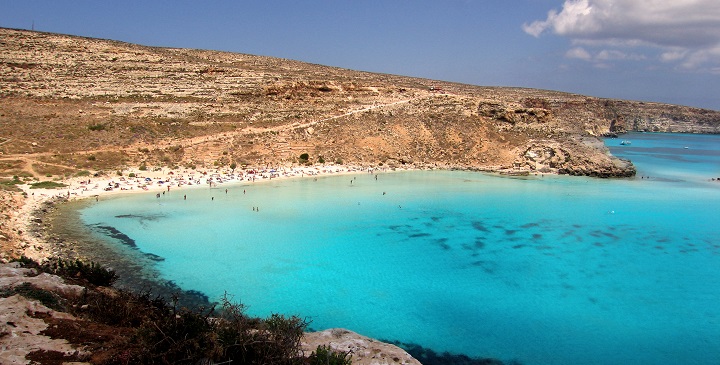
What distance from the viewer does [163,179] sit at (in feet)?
97.4

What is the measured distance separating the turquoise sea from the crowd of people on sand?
4.50 feet

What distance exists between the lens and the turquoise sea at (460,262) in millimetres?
11977

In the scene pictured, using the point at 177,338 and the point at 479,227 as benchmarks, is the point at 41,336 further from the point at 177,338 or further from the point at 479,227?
the point at 479,227

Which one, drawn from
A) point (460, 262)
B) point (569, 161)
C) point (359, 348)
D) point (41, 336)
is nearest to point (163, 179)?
point (460, 262)

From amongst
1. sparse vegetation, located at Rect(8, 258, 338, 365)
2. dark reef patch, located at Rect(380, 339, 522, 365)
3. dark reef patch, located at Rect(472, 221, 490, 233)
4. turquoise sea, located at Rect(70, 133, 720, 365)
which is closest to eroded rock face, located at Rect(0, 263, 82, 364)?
sparse vegetation, located at Rect(8, 258, 338, 365)

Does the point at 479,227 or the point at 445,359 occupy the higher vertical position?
the point at 479,227

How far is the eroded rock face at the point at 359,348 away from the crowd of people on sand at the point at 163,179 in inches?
784

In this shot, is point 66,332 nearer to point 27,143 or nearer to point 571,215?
point 571,215

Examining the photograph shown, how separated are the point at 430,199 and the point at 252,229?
12.2m

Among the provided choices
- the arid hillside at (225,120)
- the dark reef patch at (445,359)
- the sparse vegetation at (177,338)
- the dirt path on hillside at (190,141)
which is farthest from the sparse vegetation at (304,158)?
the sparse vegetation at (177,338)

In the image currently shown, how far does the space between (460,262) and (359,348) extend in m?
9.37

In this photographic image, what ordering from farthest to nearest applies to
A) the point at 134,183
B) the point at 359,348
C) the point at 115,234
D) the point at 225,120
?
1. the point at 225,120
2. the point at 134,183
3. the point at 115,234
4. the point at 359,348

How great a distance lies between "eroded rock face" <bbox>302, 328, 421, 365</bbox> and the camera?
8.45m

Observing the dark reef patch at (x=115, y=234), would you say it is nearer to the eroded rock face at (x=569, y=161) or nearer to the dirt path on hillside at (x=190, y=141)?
the dirt path on hillside at (x=190, y=141)
